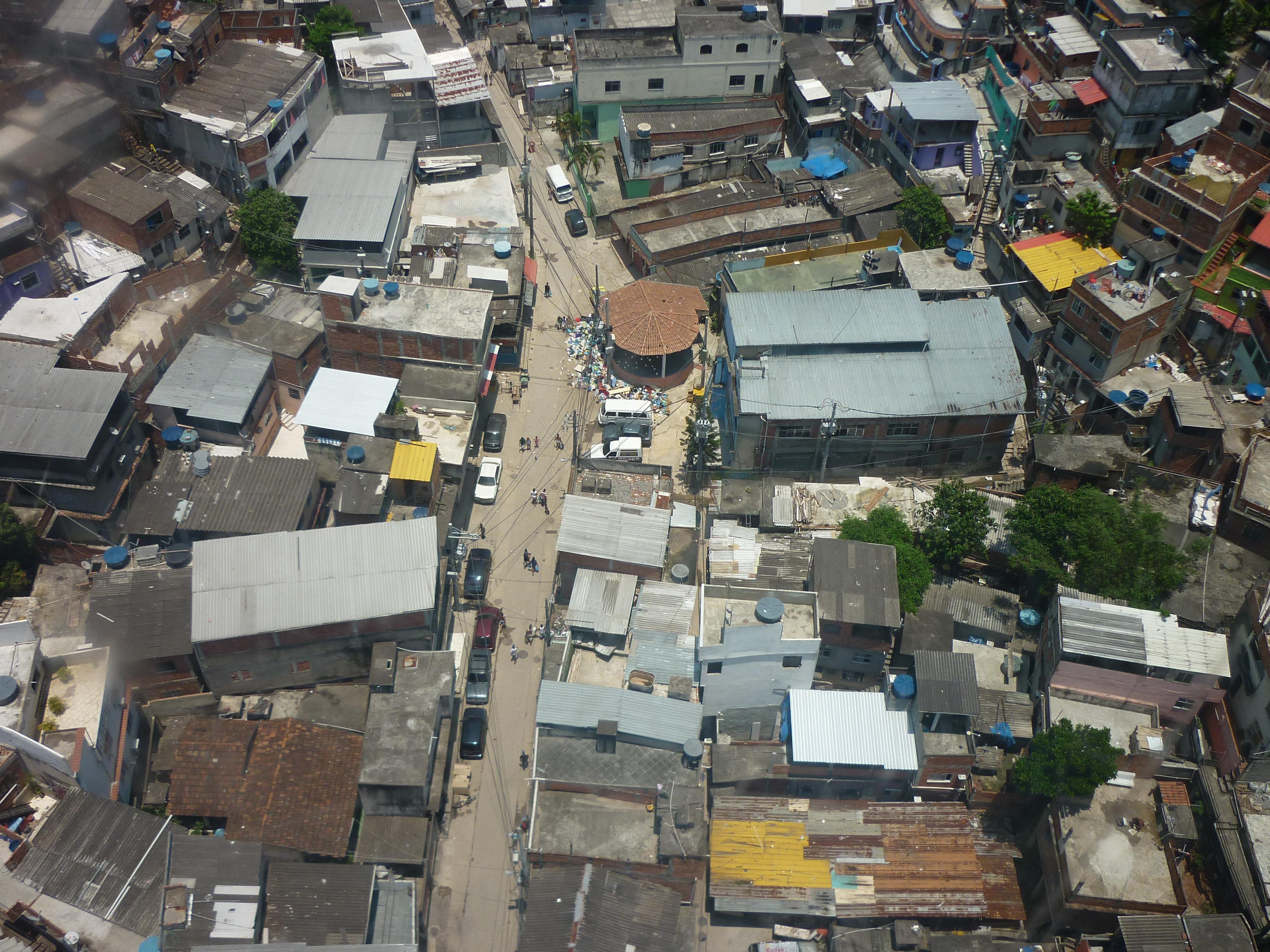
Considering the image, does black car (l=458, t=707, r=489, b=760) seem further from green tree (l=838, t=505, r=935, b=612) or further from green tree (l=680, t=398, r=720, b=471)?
green tree (l=838, t=505, r=935, b=612)

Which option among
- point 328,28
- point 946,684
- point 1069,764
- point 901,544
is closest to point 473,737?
point 946,684

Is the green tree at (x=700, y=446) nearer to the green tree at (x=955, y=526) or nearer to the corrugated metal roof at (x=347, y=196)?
the green tree at (x=955, y=526)


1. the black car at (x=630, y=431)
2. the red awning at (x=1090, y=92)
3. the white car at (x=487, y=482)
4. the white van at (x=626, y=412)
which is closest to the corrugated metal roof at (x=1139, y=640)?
the black car at (x=630, y=431)

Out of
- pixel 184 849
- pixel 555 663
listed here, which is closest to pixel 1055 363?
pixel 555 663

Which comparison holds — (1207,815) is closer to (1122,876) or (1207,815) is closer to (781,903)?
(1122,876)

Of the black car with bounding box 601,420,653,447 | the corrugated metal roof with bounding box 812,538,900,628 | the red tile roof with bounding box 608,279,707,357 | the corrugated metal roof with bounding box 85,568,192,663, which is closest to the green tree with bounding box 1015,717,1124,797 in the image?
the corrugated metal roof with bounding box 812,538,900,628
